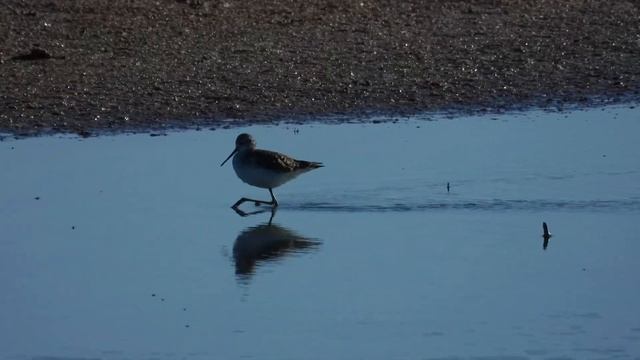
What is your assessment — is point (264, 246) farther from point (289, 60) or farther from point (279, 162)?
point (289, 60)

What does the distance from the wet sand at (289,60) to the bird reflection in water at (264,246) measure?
267cm

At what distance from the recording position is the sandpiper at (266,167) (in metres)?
10.2

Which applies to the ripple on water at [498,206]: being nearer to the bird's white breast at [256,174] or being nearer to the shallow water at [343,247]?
the shallow water at [343,247]

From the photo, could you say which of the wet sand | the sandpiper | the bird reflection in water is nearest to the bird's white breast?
the sandpiper

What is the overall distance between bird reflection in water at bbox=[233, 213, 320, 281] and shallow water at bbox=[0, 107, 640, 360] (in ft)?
0.05

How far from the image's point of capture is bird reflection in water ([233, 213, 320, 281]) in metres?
8.61

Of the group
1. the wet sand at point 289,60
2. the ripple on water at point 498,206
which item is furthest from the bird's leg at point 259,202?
the wet sand at point 289,60

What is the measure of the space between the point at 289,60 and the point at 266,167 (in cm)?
327

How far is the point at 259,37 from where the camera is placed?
46.1 ft

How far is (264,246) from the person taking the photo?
9.09 meters

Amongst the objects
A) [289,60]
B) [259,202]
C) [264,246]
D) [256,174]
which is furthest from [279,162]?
[289,60]

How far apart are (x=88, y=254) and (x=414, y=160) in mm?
2825

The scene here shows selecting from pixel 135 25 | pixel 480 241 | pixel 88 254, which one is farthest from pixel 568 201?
pixel 135 25

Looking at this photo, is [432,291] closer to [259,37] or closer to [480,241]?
[480,241]
